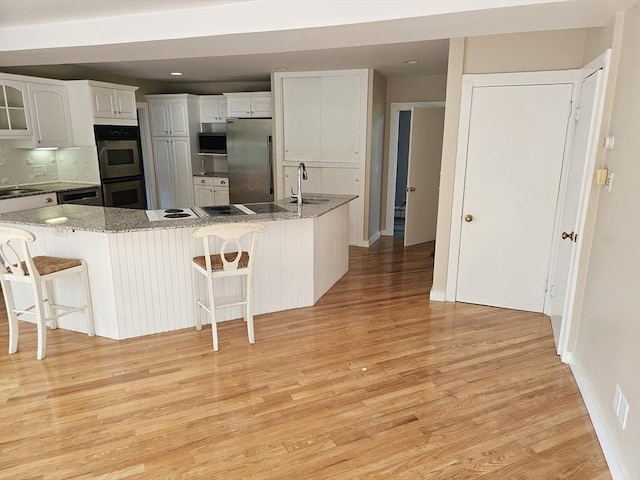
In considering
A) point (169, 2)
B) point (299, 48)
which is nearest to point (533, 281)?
point (299, 48)

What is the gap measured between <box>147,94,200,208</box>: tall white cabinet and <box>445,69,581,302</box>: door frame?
4863 mm

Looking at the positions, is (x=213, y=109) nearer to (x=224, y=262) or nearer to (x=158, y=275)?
(x=158, y=275)

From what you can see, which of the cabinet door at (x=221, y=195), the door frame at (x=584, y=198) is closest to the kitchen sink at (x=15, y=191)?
the cabinet door at (x=221, y=195)

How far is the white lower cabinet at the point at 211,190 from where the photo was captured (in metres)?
7.20

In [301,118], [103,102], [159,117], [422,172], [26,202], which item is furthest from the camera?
[159,117]

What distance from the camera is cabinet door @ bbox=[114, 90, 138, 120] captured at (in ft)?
19.2

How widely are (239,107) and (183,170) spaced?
4.79ft

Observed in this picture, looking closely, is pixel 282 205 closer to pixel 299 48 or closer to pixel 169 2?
pixel 299 48

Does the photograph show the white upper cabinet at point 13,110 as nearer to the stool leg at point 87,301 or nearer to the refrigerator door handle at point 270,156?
the stool leg at point 87,301

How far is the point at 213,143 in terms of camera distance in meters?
7.12

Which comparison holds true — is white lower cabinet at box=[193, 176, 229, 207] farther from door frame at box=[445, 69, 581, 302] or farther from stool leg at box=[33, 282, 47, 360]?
stool leg at box=[33, 282, 47, 360]

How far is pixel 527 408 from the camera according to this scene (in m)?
2.48

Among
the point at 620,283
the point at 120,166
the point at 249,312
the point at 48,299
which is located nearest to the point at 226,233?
the point at 249,312

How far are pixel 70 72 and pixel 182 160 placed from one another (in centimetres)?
206
